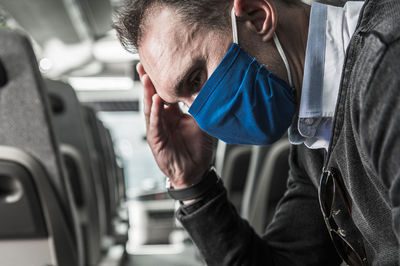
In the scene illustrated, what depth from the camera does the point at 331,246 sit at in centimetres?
122

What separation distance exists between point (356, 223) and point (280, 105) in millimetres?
293

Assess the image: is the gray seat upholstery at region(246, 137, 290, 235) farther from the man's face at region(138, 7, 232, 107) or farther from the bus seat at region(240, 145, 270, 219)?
the man's face at region(138, 7, 232, 107)

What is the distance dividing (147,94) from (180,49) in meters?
0.32

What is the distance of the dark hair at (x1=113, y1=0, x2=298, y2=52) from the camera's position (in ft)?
2.84

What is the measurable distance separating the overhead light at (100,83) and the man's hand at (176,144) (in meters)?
6.74

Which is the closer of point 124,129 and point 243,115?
point 243,115

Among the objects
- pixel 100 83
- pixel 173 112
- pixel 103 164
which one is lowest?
pixel 100 83

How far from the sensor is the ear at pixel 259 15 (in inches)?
34.4

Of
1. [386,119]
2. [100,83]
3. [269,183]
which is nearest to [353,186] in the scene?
[386,119]

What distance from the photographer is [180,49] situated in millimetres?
870

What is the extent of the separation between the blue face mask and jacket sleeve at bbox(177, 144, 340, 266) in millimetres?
307

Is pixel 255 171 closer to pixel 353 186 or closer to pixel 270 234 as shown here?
pixel 270 234

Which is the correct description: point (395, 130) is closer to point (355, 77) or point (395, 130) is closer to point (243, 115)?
point (355, 77)

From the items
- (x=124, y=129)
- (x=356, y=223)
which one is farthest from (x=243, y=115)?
(x=124, y=129)
